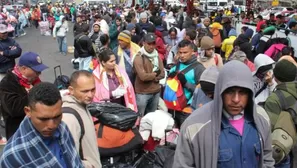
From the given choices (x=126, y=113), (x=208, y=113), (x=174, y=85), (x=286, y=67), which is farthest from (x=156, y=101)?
(x=208, y=113)

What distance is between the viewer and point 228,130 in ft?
7.65

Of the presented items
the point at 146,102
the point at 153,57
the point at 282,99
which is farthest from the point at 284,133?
the point at 153,57

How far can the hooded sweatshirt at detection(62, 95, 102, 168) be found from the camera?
2.65 meters

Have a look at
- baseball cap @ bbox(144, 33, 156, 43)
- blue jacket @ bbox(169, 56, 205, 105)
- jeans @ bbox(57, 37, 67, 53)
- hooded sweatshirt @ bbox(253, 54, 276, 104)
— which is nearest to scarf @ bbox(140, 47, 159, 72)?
baseball cap @ bbox(144, 33, 156, 43)

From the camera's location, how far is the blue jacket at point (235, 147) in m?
2.31

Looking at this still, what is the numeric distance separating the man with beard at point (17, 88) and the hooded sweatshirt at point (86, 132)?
0.88 metres

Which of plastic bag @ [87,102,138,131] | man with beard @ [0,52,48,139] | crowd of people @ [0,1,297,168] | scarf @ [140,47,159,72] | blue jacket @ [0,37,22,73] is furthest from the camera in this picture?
blue jacket @ [0,37,22,73]

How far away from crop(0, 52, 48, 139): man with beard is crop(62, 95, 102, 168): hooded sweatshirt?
0.88m

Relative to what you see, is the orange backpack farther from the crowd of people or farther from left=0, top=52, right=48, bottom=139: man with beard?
left=0, top=52, right=48, bottom=139: man with beard

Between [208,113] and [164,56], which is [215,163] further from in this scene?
[164,56]

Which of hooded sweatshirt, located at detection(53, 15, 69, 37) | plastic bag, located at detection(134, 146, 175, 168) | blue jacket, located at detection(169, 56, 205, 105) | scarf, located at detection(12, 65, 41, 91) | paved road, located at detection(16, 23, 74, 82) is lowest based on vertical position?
paved road, located at detection(16, 23, 74, 82)

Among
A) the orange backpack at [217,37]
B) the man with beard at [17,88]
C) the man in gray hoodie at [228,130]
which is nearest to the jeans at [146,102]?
the man with beard at [17,88]

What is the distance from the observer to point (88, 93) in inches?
124

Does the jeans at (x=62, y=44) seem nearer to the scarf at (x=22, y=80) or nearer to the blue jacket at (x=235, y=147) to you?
the scarf at (x=22, y=80)
